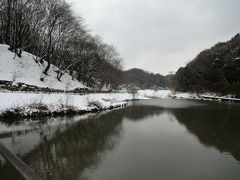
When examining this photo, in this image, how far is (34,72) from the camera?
37.0 meters

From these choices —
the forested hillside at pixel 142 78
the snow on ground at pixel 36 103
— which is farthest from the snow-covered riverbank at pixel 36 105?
the forested hillside at pixel 142 78

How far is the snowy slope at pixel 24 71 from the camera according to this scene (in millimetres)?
32000

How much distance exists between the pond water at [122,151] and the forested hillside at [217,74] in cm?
5028

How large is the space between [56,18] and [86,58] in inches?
626

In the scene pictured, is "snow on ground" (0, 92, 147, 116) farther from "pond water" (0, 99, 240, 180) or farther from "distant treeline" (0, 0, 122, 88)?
"distant treeline" (0, 0, 122, 88)

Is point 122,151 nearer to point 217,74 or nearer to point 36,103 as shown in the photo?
point 36,103

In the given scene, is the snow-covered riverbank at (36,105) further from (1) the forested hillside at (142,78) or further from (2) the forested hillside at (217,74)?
(1) the forested hillside at (142,78)

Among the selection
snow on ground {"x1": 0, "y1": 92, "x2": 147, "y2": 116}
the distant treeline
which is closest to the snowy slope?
the distant treeline

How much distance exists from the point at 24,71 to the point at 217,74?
60.1 m

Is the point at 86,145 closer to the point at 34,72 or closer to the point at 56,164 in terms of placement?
the point at 56,164

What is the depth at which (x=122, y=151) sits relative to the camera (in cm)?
1233

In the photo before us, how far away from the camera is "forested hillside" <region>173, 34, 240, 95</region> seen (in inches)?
2776

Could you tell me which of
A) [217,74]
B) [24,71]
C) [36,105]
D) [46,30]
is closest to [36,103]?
[36,105]

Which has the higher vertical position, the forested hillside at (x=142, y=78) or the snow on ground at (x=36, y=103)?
the forested hillside at (x=142, y=78)
